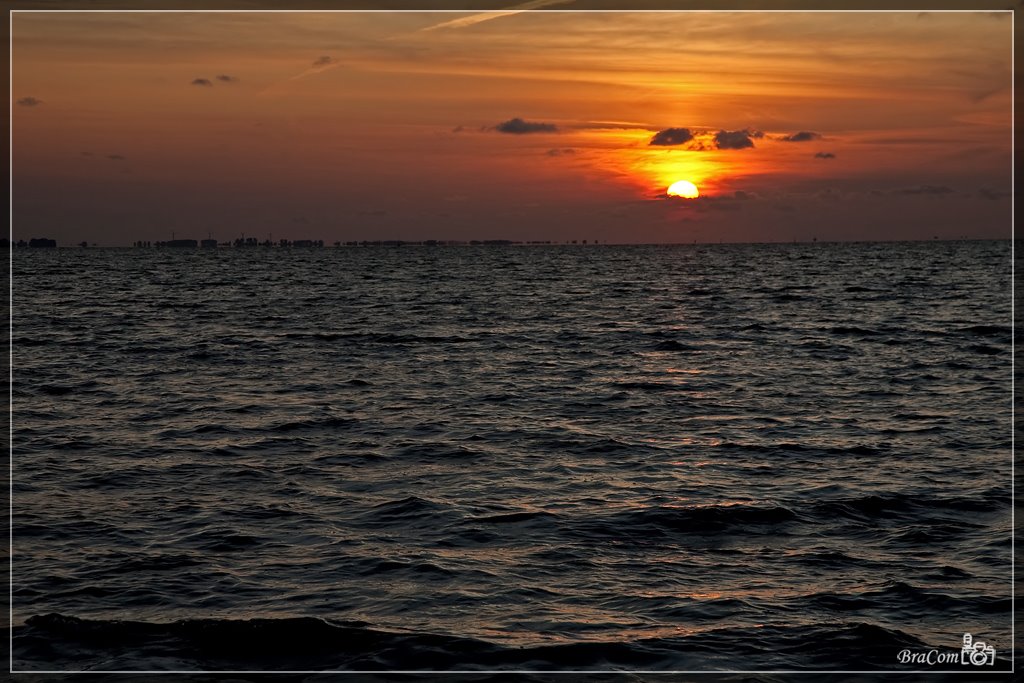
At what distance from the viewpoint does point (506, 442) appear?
904 inches

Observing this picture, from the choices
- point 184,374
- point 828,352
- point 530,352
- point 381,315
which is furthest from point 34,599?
point 381,315

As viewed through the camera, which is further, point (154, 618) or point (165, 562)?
point (165, 562)

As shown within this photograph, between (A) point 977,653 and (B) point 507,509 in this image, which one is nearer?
(A) point 977,653

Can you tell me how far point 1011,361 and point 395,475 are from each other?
28.6 meters

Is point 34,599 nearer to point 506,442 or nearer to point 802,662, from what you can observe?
point 802,662

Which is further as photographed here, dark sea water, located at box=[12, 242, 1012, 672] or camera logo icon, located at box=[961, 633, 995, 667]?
dark sea water, located at box=[12, 242, 1012, 672]

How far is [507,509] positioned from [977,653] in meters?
8.03

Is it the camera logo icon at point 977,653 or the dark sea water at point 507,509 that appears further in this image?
the dark sea water at point 507,509

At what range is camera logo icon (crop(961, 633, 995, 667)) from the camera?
11453mm

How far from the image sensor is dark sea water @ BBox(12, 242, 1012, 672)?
12.0 m

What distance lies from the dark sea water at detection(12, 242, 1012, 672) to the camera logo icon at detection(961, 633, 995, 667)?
0.13 metres

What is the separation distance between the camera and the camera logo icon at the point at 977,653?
11453 mm

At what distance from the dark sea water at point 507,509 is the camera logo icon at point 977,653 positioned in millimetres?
128

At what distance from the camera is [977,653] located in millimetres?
11648
